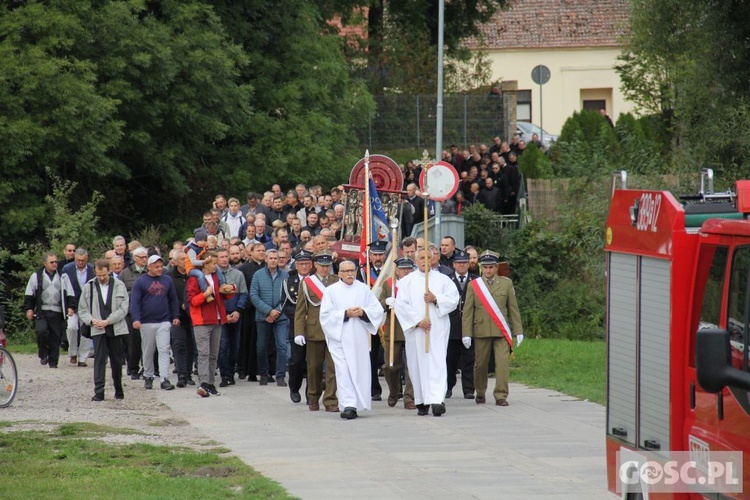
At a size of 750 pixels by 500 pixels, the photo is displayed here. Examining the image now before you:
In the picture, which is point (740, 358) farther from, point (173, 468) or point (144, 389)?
point (144, 389)

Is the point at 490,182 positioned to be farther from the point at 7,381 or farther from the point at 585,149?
the point at 7,381

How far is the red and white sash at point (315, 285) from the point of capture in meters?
17.2

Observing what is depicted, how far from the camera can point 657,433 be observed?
8.45 meters

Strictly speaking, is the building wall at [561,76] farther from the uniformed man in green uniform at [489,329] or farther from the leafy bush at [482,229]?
the uniformed man in green uniform at [489,329]

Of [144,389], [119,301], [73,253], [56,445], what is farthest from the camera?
[73,253]

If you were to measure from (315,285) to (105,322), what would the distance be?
2.91m

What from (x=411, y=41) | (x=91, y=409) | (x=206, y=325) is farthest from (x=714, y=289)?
(x=411, y=41)

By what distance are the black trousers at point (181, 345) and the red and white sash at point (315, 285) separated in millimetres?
2849

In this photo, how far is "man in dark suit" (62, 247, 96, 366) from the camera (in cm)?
2205

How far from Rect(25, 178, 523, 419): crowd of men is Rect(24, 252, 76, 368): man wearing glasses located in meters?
0.02

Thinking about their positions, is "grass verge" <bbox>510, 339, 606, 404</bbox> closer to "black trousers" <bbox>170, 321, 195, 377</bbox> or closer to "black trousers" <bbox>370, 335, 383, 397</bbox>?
"black trousers" <bbox>370, 335, 383, 397</bbox>

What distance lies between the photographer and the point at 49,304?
2231 centimetres

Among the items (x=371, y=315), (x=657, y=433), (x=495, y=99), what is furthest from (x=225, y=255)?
(x=495, y=99)

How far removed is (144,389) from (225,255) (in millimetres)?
2313
